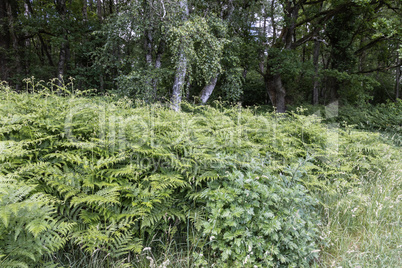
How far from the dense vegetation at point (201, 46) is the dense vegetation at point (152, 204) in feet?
13.2

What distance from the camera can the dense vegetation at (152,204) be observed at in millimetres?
1869

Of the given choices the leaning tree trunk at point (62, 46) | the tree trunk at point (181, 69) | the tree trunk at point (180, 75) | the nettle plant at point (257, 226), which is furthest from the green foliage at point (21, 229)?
the leaning tree trunk at point (62, 46)

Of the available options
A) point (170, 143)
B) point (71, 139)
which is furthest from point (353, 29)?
point (71, 139)

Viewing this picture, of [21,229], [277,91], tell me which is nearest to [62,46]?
[277,91]

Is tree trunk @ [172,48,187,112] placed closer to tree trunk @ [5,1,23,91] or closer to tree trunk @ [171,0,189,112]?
tree trunk @ [171,0,189,112]

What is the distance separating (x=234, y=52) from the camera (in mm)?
8938

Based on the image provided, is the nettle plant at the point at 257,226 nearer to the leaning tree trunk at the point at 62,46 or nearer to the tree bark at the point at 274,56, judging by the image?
the tree bark at the point at 274,56

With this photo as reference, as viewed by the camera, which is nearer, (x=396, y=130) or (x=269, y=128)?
(x=269, y=128)

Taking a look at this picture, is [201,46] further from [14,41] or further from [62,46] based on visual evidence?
[14,41]

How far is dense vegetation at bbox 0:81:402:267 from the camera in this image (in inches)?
73.6

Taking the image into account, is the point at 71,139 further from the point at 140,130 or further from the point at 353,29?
the point at 353,29

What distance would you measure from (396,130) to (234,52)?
6387mm

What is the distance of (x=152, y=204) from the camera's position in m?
2.23

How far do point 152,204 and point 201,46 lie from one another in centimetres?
605
